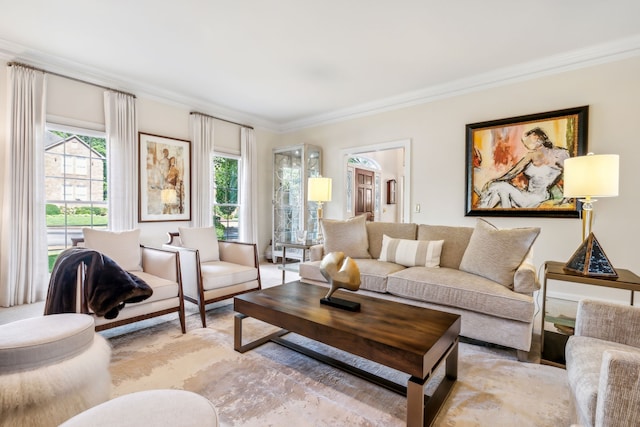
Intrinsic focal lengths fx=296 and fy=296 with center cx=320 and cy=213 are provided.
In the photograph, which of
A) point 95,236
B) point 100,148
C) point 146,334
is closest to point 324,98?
point 100,148

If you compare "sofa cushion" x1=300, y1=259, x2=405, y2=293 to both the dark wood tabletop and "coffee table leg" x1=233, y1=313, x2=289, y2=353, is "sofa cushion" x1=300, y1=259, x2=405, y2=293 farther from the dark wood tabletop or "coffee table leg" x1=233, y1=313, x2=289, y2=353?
"coffee table leg" x1=233, y1=313, x2=289, y2=353

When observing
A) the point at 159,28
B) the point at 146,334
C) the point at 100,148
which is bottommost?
the point at 146,334

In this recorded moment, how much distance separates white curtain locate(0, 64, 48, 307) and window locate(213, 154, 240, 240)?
Result: 2.23 metres

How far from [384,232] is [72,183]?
386 centimetres

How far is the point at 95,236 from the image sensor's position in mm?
2656

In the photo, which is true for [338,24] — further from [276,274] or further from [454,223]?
[276,274]

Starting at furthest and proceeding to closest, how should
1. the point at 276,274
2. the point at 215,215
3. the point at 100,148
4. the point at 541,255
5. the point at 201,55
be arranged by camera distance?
the point at 215,215 < the point at 276,274 < the point at 100,148 < the point at 541,255 < the point at 201,55

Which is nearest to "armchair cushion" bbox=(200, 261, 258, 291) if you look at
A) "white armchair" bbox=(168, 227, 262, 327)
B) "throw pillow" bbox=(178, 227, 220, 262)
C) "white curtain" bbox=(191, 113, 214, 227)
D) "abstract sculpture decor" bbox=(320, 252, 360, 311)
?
"white armchair" bbox=(168, 227, 262, 327)

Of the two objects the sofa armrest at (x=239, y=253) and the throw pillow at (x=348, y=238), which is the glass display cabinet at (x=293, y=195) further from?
the sofa armrest at (x=239, y=253)

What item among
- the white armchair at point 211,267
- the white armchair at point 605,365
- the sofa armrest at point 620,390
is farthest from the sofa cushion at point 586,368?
the white armchair at point 211,267

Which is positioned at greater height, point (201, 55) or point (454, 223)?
point (201, 55)

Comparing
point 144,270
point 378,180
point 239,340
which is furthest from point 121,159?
point 378,180

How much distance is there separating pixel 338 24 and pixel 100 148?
10.9 ft

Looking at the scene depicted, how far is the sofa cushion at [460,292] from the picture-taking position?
2.10 m
